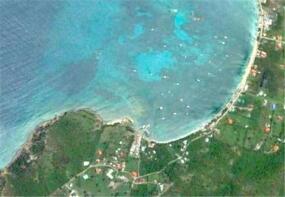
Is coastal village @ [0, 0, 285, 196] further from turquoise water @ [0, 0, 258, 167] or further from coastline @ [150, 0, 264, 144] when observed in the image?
turquoise water @ [0, 0, 258, 167]

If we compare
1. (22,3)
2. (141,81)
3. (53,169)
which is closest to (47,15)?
(22,3)

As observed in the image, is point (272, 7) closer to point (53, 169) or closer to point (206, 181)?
point (206, 181)

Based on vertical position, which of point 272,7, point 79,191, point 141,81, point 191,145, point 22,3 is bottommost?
point 79,191

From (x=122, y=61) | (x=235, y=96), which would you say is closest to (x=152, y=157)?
(x=122, y=61)

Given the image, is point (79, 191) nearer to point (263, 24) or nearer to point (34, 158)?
point (34, 158)

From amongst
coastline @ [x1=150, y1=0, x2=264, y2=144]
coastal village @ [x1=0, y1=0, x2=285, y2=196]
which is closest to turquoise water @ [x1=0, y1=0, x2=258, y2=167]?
coastline @ [x1=150, y1=0, x2=264, y2=144]

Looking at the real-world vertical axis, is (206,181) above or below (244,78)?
below

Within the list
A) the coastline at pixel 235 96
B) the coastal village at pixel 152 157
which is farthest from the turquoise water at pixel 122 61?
the coastal village at pixel 152 157

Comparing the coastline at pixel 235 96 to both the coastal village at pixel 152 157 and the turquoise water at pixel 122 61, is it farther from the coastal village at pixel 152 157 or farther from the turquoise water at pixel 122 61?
the turquoise water at pixel 122 61
